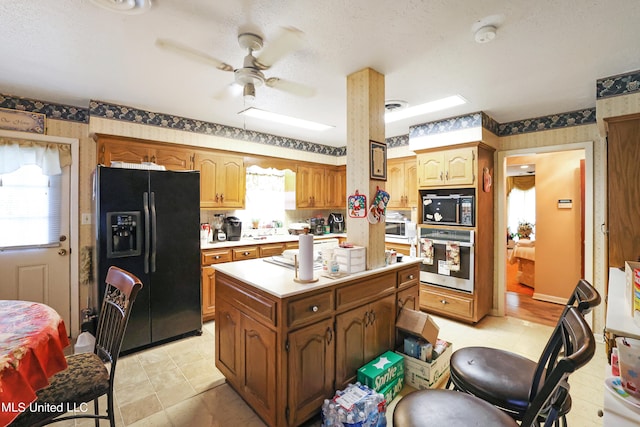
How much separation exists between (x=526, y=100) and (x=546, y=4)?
166 centimetres

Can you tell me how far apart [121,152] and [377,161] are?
111 inches

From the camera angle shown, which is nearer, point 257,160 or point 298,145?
point 257,160

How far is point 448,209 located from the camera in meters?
3.58

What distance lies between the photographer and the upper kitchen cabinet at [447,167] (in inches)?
133

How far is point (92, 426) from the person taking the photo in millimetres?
1847

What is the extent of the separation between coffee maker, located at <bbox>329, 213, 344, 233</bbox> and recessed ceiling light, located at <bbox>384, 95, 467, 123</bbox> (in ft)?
7.45

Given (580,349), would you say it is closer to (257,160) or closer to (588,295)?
(588,295)

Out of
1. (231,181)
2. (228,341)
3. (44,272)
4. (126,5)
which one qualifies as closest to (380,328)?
(228,341)

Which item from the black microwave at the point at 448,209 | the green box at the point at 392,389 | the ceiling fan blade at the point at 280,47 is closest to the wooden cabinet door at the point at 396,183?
the black microwave at the point at 448,209

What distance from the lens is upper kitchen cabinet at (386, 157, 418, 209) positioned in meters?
4.33

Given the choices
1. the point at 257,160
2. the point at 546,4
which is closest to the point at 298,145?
the point at 257,160

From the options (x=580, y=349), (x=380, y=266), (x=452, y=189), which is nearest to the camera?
(x=580, y=349)

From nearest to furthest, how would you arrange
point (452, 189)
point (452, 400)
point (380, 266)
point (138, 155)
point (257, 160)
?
point (452, 400), point (380, 266), point (138, 155), point (452, 189), point (257, 160)

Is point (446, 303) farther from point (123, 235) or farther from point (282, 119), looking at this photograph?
point (123, 235)
